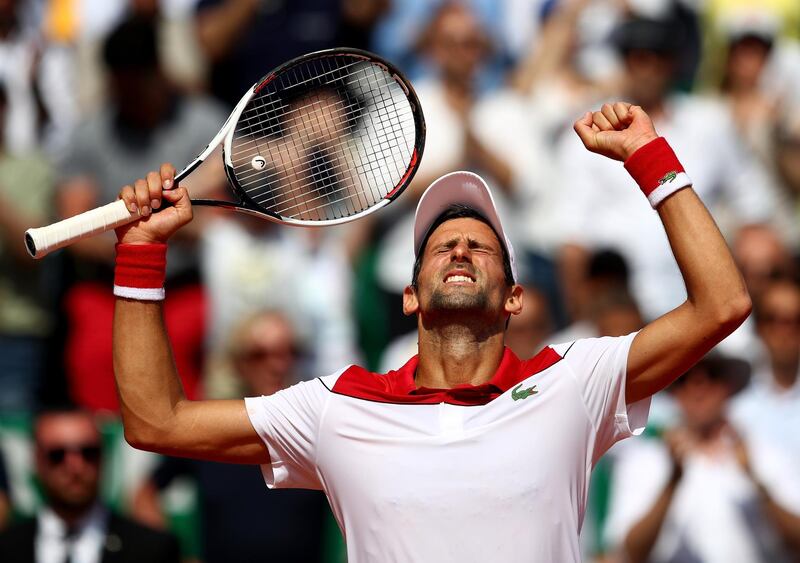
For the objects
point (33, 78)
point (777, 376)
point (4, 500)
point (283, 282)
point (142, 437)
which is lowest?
point (777, 376)

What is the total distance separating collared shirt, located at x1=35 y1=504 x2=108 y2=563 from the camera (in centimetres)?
688

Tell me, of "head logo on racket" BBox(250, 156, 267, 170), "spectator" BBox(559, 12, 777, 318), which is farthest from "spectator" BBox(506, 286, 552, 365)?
"head logo on racket" BBox(250, 156, 267, 170)

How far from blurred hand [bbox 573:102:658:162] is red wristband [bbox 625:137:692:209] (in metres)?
0.03

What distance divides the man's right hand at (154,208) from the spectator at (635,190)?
14.8 ft

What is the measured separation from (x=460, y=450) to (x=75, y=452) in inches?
131

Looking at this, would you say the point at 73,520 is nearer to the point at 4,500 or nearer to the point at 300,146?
the point at 4,500

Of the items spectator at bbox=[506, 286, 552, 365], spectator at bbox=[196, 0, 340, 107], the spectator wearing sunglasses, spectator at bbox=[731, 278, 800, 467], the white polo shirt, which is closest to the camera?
the white polo shirt

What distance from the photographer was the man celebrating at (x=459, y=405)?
4121 millimetres

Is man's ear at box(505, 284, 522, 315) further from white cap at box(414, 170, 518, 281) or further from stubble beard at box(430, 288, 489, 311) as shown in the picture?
stubble beard at box(430, 288, 489, 311)

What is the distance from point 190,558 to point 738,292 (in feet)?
13.0

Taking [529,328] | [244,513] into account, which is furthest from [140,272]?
[529,328]

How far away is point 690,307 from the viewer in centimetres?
422

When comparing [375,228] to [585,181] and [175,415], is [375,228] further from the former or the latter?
[175,415]

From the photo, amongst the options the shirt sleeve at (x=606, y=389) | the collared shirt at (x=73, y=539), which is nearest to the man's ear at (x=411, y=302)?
the shirt sleeve at (x=606, y=389)
